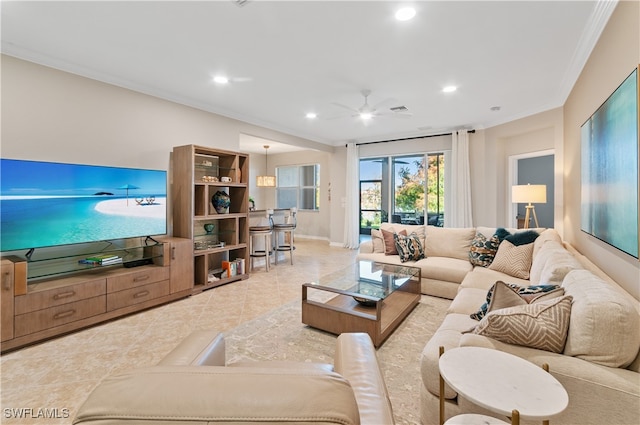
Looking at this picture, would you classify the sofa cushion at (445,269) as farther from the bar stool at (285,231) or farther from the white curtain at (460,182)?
the bar stool at (285,231)

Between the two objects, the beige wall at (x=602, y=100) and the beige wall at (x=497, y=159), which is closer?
the beige wall at (x=602, y=100)

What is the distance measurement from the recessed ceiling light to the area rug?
2746mm

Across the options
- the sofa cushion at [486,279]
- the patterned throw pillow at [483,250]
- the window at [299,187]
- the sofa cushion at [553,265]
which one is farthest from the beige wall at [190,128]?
the window at [299,187]

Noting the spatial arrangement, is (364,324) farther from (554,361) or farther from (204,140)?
(204,140)

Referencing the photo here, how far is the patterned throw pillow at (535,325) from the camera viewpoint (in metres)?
1.33

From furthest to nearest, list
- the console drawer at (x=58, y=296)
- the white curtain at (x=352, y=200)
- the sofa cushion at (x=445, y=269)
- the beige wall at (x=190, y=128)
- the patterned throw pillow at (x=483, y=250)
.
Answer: the white curtain at (x=352, y=200) < the patterned throw pillow at (x=483, y=250) < the sofa cushion at (x=445, y=269) < the console drawer at (x=58, y=296) < the beige wall at (x=190, y=128)

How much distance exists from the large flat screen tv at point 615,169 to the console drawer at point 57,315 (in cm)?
429

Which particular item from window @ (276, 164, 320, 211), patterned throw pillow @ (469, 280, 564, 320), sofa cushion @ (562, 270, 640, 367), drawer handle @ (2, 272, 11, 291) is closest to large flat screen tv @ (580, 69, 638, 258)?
patterned throw pillow @ (469, 280, 564, 320)

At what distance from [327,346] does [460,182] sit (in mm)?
4728

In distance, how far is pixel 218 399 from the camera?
508 millimetres

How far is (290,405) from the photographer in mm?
506

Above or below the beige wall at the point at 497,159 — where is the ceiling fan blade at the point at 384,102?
above

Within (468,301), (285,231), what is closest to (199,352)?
(468,301)

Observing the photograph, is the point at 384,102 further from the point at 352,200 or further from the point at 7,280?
the point at 7,280
